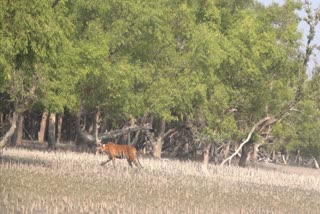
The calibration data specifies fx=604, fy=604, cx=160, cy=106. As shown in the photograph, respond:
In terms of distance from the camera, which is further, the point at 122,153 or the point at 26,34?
Result: the point at 122,153

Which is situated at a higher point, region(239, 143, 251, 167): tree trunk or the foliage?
the foliage

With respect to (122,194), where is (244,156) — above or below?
above

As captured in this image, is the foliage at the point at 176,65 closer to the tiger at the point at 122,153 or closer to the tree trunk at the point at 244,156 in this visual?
the tree trunk at the point at 244,156

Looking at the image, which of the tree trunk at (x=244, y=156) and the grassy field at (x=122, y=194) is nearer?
the grassy field at (x=122, y=194)

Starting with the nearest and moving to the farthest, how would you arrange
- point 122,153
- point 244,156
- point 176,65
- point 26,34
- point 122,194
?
point 122,194 → point 26,34 → point 122,153 → point 176,65 → point 244,156

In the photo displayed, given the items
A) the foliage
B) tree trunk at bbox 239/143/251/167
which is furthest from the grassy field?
tree trunk at bbox 239/143/251/167

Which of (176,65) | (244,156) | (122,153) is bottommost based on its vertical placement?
(122,153)

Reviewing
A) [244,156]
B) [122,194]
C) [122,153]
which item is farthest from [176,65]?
[122,194]

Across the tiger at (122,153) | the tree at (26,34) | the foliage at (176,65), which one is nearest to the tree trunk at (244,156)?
the foliage at (176,65)

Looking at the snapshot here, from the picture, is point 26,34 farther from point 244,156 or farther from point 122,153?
point 244,156

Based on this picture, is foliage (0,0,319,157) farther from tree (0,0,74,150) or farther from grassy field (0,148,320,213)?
grassy field (0,148,320,213)

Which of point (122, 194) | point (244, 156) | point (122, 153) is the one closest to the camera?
point (122, 194)

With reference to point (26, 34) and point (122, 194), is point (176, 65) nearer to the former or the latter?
point (26, 34)

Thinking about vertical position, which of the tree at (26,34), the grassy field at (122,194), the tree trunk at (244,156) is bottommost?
the grassy field at (122,194)
